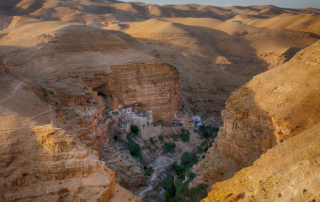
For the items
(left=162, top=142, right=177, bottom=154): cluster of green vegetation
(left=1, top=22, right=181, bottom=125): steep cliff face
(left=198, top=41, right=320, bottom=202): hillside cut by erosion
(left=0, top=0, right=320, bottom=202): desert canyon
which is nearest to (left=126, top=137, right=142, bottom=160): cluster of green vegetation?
(left=0, top=0, right=320, bottom=202): desert canyon

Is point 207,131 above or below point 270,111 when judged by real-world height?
below

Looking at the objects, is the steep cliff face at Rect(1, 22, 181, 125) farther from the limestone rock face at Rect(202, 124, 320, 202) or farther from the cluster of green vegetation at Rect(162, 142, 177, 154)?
the limestone rock face at Rect(202, 124, 320, 202)

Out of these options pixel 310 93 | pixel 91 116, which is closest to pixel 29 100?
pixel 91 116

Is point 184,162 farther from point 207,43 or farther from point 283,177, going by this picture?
point 207,43

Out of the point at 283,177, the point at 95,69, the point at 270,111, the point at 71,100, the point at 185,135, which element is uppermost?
the point at 283,177

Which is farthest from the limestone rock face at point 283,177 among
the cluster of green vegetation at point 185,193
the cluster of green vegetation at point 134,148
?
the cluster of green vegetation at point 134,148

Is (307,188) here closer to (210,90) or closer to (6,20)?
(210,90)

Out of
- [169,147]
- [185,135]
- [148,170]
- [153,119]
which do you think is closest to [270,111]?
[148,170]
